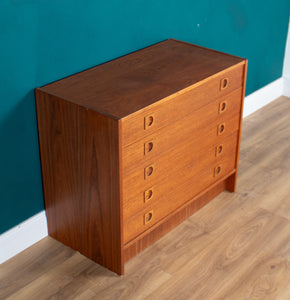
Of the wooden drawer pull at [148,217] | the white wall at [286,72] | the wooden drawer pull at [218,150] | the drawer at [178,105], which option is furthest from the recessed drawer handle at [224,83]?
the white wall at [286,72]

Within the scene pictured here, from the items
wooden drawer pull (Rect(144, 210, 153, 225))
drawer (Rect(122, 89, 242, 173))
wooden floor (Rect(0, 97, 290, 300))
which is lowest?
wooden floor (Rect(0, 97, 290, 300))

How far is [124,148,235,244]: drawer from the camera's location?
2221 millimetres

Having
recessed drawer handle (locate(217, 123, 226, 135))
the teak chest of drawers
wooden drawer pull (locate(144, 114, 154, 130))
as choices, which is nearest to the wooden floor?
the teak chest of drawers

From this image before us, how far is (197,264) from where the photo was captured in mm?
2312

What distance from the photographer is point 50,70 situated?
223 centimetres

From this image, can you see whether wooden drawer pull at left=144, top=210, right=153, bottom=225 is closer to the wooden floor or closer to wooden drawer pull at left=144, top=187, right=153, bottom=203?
wooden drawer pull at left=144, top=187, right=153, bottom=203

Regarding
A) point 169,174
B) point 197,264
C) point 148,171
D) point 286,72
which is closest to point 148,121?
point 148,171

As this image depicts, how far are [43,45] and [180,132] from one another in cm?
70

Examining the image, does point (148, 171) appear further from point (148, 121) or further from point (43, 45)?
point (43, 45)

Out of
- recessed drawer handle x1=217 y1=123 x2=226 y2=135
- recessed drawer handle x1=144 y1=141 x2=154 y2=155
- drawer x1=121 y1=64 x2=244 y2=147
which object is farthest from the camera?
recessed drawer handle x1=217 y1=123 x2=226 y2=135

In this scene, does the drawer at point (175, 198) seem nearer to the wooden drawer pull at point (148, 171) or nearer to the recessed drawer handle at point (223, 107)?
the wooden drawer pull at point (148, 171)

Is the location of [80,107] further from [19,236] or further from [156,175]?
[19,236]

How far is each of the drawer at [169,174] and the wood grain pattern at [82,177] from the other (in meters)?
0.08

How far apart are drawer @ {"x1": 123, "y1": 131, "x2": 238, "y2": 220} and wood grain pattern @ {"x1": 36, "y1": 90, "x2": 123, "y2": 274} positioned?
Answer: 8 cm
